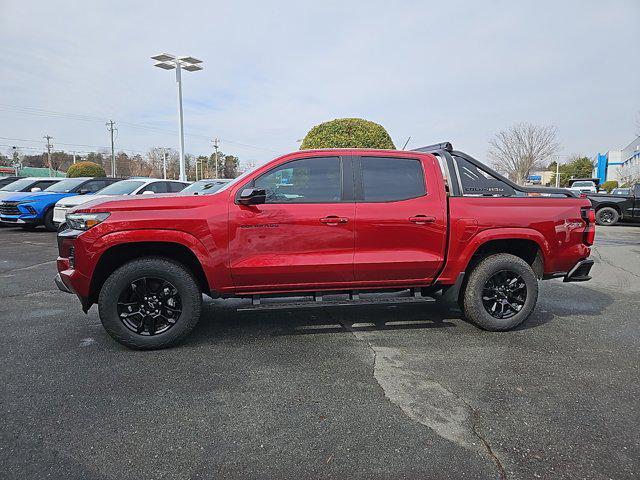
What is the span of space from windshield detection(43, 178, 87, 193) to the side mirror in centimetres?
1202

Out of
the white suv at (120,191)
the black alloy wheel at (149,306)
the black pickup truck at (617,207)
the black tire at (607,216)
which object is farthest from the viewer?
the black tire at (607,216)

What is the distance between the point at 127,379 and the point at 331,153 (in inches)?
106

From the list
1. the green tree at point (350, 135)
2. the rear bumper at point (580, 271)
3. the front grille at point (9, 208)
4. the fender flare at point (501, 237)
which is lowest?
the rear bumper at point (580, 271)

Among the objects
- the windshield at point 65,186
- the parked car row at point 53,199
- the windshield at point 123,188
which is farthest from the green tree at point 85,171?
the windshield at point 123,188

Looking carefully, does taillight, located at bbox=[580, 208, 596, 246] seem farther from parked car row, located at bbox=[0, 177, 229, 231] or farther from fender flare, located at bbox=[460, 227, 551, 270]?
parked car row, located at bbox=[0, 177, 229, 231]

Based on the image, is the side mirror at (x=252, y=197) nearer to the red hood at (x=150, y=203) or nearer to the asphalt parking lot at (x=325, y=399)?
the red hood at (x=150, y=203)

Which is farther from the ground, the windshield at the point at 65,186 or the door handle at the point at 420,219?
the windshield at the point at 65,186

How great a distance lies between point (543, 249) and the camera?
15.0 feet

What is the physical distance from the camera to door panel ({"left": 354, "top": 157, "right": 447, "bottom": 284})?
13.7 ft

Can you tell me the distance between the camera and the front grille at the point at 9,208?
12752 millimetres

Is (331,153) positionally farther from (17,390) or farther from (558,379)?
(17,390)

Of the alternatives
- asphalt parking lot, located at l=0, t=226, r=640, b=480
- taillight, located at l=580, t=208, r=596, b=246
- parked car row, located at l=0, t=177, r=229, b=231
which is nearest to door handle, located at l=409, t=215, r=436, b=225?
asphalt parking lot, located at l=0, t=226, r=640, b=480

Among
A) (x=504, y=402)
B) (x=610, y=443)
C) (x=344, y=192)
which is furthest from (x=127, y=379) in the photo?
(x=610, y=443)

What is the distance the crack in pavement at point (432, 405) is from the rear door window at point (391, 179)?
5.07 ft
